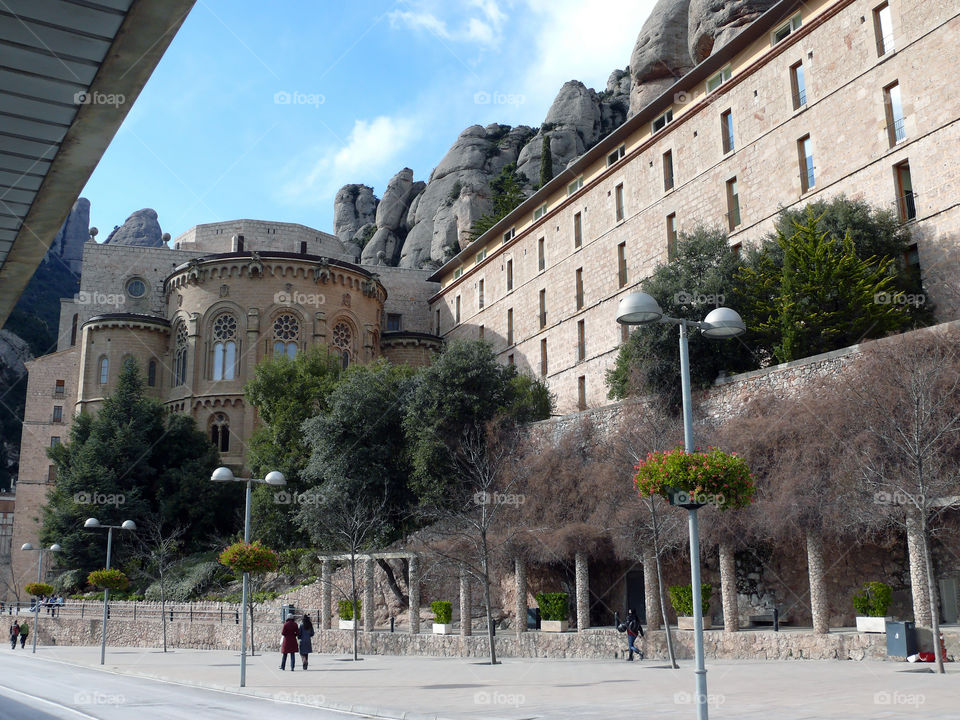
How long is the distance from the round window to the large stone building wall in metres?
26.1

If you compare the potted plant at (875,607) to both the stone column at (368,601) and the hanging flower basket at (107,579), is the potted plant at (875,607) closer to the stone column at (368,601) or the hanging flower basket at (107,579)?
the stone column at (368,601)

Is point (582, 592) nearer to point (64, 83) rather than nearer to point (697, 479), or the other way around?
point (697, 479)

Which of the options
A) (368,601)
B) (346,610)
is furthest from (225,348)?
(368,601)

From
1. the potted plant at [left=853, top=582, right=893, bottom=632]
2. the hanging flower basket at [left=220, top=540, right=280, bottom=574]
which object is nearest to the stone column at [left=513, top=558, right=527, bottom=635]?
the hanging flower basket at [left=220, top=540, right=280, bottom=574]

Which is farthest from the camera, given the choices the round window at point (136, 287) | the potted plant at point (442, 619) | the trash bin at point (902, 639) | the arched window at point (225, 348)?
the round window at point (136, 287)

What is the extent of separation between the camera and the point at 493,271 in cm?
5497

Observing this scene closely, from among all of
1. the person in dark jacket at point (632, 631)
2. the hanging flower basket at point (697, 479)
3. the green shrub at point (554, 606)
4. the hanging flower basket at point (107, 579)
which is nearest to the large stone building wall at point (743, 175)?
the person in dark jacket at point (632, 631)

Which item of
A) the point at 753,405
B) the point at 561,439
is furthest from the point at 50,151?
the point at 561,439

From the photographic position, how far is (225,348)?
54438 millimetres

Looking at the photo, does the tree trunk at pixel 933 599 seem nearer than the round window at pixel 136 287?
Yes

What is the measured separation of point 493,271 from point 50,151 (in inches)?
1950

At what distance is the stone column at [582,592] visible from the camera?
26.0 m

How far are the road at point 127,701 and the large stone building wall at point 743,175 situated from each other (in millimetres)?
22719

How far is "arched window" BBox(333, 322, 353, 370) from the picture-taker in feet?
184
